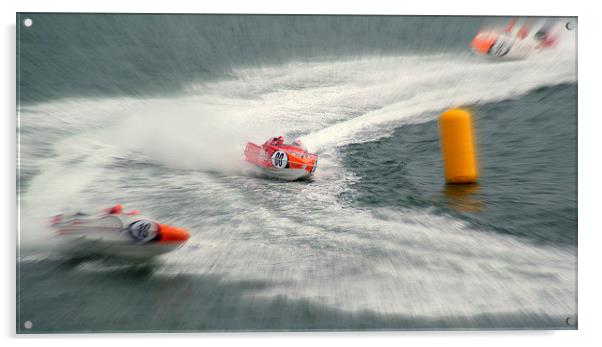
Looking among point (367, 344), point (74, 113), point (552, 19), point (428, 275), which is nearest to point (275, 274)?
point (367, 344)

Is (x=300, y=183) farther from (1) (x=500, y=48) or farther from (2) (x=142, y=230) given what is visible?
(1) (x=500, y=48)

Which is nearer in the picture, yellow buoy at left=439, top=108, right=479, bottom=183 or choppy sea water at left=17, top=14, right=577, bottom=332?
choppy sea water at left=17, top=14, right=577, bottom=332

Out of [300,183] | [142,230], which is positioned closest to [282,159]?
[300,183]

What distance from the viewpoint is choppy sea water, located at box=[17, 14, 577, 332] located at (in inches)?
119

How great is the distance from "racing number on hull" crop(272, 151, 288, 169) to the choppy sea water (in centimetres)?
12

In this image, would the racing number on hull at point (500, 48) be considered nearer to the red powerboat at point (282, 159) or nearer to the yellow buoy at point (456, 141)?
the yellow buoy at point (456, 141)

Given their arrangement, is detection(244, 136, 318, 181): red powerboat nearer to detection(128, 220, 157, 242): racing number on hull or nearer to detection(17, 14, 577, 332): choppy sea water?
detection(17, 14, 577, 332): choppy sea water

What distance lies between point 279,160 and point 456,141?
1.00m

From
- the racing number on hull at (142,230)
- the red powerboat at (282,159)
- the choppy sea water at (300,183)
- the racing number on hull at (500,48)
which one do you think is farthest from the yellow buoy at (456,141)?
the racing number on hull at (142,230)

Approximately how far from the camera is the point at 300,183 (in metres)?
3.38

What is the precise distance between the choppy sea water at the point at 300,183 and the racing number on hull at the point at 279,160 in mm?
123

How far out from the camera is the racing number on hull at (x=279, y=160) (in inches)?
127

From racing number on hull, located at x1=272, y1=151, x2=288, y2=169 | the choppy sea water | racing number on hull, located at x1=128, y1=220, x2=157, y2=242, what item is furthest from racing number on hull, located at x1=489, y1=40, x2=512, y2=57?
racing number on hull, located at x1=128, y1=220, x2=157, y2=242
